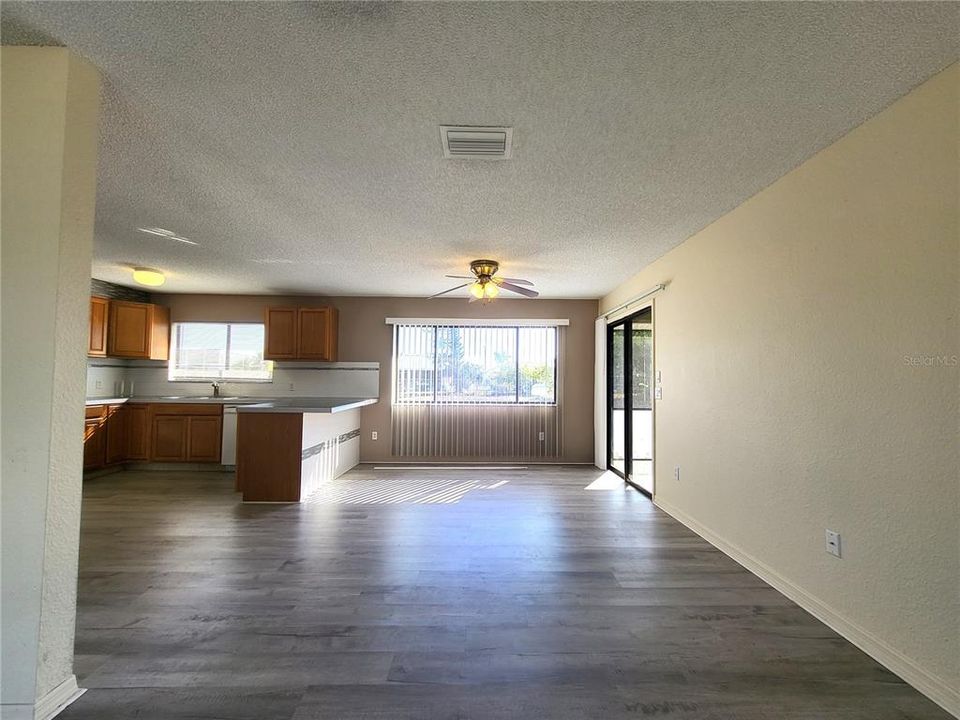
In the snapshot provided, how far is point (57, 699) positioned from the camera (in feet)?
4.75

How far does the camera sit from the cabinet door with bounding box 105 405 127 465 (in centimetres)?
496

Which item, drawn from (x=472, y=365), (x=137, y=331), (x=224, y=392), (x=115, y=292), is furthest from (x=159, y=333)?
(x=472, y=365)

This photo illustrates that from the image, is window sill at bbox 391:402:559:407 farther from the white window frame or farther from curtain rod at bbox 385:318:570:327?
curtain rod at bbox 385:318:570:327

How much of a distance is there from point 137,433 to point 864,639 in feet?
22.1

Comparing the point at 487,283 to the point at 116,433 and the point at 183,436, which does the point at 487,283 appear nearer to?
the point at 183,436

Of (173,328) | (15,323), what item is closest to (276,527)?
(15,323)

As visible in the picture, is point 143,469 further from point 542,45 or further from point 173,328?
point 542,45

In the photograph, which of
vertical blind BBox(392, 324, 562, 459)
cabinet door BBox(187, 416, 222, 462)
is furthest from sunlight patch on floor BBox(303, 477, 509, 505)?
cabinet door BBox(187, 416, 222, 462)

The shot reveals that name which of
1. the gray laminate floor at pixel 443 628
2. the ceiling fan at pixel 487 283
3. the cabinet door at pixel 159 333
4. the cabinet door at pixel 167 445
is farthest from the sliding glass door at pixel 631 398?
the cabinet door at pixel 159 333

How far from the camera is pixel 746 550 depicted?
8.57 ft

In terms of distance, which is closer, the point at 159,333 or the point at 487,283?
the point at 487,283

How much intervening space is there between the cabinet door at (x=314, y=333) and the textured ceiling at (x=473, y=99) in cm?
246

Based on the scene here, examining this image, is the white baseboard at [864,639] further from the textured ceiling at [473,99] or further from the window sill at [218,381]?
the window sill at [218,381]

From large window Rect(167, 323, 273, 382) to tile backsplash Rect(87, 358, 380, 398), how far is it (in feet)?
0.45
